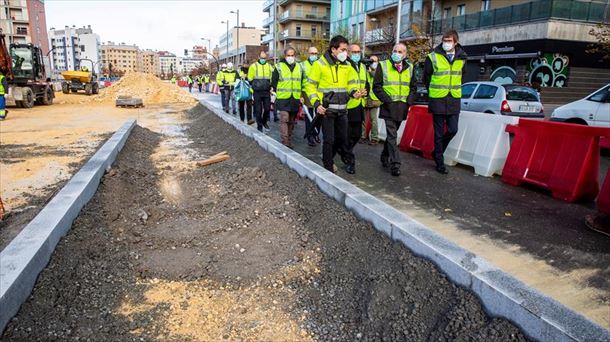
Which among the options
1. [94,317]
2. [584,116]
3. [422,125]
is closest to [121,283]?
[94,317]

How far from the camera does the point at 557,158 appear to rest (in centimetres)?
598

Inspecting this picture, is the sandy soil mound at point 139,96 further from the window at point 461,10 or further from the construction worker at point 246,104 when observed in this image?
the window at point 461,10

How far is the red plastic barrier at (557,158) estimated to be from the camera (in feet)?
18.5

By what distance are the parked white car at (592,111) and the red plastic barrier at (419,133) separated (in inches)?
166

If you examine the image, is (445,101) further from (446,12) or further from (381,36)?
(381,36)

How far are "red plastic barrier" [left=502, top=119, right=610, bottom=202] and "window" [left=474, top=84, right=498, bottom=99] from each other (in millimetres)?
6866

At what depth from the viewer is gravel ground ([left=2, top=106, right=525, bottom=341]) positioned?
2.99 m

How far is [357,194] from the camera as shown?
477cm

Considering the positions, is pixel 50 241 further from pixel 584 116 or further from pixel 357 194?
pixel 584 116

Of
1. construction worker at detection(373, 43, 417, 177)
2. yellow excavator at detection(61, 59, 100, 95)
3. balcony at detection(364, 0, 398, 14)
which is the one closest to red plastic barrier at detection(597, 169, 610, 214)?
construction worker at detection(373, 43, 417, 177)

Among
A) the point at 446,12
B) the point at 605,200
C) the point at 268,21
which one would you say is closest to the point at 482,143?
the point at 605,200

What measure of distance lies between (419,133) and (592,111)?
4.41 meters

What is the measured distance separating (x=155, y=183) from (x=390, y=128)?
3.85 metres

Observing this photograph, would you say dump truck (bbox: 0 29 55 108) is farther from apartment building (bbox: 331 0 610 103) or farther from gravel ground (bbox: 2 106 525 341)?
gravel ground (bbox: 2 106 525 341)
